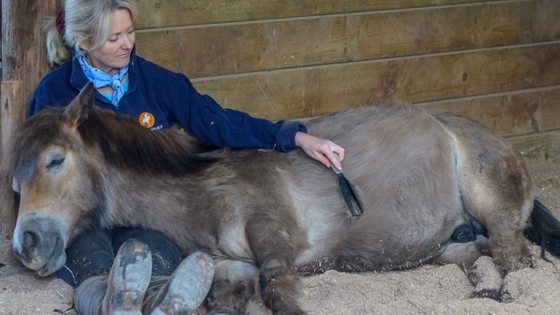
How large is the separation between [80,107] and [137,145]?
1.33ft

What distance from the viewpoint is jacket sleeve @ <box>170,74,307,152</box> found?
4.52 metres

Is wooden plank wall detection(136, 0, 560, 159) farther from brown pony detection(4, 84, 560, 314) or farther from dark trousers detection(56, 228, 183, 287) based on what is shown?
dark trousers detection(56, 228, 183, 287)

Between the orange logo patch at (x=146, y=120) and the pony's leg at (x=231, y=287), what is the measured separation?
0.98 meters

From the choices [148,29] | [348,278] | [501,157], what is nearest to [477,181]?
[501,157]

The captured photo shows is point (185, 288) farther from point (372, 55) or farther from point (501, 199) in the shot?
point (372, 55)

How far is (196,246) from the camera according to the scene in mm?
4207

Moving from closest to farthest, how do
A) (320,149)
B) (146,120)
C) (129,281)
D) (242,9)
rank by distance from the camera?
(129,281)
(320,149)
(146,120)
(242,9)

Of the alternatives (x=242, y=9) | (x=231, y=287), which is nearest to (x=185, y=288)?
(x=231, y=287)

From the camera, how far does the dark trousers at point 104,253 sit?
12.6 ft

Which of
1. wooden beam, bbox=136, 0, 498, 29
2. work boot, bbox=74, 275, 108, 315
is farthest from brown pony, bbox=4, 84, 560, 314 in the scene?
wooden beam, bbox=136, 0, 498, 29

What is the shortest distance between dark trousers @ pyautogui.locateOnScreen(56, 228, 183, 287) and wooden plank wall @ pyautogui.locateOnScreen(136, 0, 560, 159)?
5.13 ft

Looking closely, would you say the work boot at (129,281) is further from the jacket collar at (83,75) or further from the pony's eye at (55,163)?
the jacket collar at (83,75)

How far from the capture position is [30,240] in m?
3.70

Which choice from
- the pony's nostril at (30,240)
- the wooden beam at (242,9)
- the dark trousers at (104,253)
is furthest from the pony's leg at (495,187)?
the pony's nostril at (30,240)
